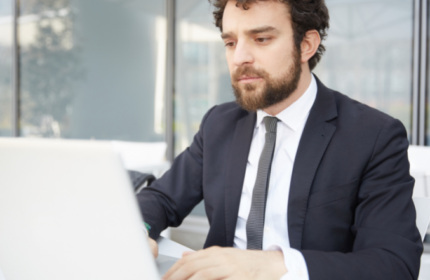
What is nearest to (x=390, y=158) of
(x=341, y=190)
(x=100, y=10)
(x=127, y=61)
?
(x=341, y=190)

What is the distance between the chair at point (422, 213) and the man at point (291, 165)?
0.34 feet

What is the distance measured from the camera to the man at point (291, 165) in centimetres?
102

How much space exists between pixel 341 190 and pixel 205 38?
270 cm

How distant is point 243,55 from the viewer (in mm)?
1210

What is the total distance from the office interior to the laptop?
9.70 ft

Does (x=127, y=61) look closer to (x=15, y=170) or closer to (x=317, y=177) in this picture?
(x=317, y=177)

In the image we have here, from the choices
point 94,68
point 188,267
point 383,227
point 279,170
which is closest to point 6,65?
point 94,68

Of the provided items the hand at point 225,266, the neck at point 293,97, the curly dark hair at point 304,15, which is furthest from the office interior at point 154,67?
the hand at point 225,266

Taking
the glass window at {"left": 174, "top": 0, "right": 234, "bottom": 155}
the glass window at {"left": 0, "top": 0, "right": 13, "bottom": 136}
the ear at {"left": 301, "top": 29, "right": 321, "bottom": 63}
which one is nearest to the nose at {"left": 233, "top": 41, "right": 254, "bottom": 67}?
the ear at {"left": 301, "top": 29, "right": 321, "bottom": 63}

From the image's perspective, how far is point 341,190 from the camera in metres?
1.11

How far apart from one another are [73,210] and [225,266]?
362 millimetres

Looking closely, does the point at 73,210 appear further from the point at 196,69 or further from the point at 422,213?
the point at 196,69

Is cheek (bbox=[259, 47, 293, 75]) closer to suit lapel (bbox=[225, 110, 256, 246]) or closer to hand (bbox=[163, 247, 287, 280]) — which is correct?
suit lapel (bbox=[225, 110, 256, 246])

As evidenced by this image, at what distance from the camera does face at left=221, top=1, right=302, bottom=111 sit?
1.20m
